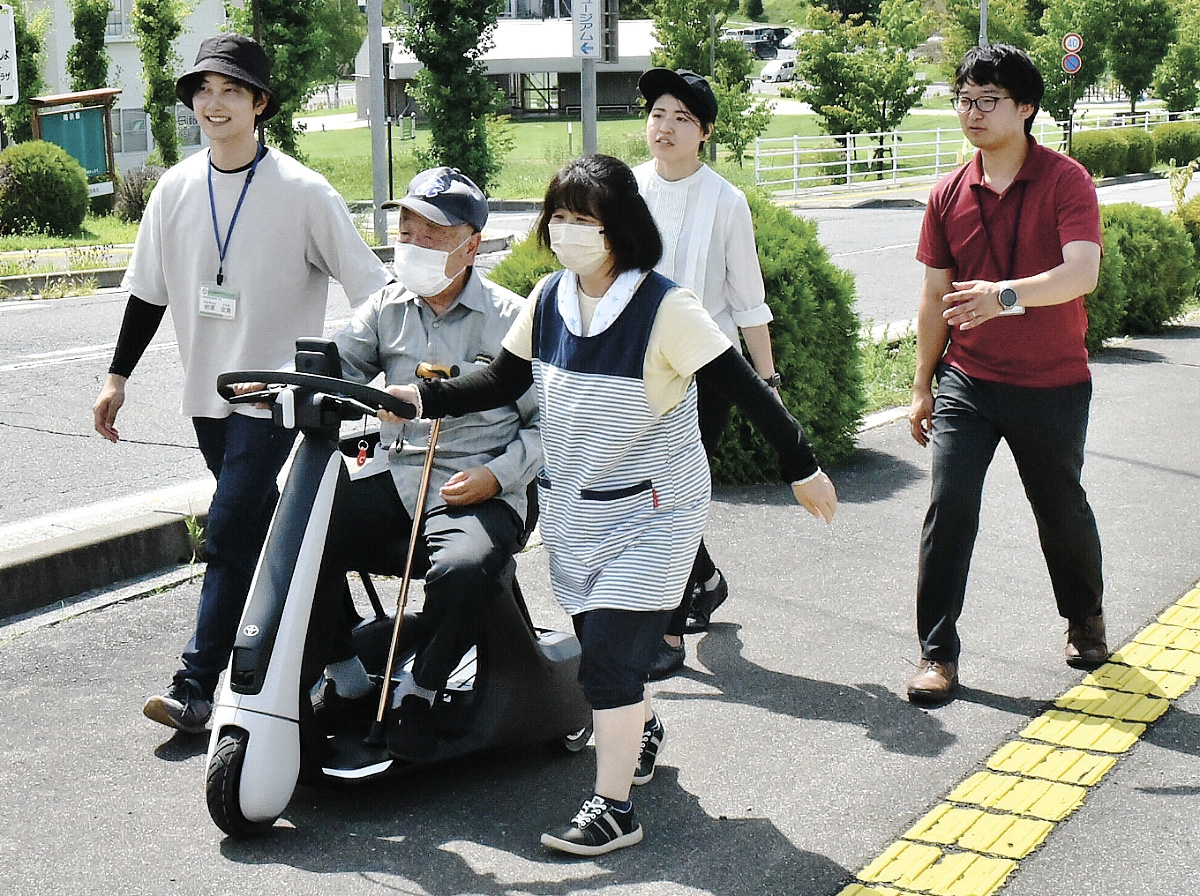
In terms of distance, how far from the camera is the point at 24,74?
29.0 meters

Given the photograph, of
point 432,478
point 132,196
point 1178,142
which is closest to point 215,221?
point 432,478

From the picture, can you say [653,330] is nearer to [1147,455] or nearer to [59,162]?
[1147,455]

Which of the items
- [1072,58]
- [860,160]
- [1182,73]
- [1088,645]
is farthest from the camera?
[1182,73]

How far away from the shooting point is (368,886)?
353 centimetres

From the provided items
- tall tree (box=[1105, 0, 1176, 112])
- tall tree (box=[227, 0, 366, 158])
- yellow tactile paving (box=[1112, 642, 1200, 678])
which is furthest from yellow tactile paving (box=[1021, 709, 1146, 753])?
tall tree (box=[1105, 0, 1176, 112])

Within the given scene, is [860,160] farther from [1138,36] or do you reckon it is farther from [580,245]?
[580,245]

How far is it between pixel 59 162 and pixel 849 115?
22.1m

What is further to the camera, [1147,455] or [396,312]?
[1147,455]

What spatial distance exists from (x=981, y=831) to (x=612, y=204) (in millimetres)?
1756

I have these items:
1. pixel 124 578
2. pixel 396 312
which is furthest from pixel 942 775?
pixel 124 578

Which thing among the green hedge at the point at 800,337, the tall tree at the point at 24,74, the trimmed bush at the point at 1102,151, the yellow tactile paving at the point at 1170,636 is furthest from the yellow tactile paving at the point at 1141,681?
the trimmed bush at the point at 1102,151

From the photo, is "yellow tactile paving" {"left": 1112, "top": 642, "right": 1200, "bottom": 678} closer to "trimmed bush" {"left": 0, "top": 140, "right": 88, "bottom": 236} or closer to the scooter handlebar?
the scooter handlebar

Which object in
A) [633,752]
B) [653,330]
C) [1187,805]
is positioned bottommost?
[1187,805]

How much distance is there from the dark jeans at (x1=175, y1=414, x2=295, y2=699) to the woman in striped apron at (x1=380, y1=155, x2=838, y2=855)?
31.5 inches
